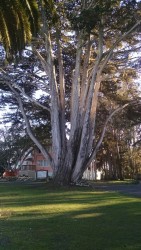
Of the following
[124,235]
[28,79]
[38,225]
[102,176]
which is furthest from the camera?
[102,176]

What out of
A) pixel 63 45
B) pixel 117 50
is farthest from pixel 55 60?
pixel 117 50

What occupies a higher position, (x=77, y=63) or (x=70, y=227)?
(x=77, y=63)

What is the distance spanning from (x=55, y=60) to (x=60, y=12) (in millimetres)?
6451

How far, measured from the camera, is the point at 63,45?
34.1 m

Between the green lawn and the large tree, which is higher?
the large tree

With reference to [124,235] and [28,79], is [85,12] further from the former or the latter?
[124,235]

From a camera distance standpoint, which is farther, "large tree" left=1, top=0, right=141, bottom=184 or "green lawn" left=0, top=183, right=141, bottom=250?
"large tree" left=1, top=0, right=141, bottom=184

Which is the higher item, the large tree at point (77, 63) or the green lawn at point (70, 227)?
the large tree at point (77, 63)

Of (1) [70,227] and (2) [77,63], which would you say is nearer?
(1) [70,227]

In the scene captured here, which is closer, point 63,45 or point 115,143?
point 63,45

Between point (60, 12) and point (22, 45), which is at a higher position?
point (60, 12)

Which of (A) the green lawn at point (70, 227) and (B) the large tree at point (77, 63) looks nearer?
(A) the green lawn at point (70, 227)

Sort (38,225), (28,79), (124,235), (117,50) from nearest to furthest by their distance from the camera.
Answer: (124,235) < (38,225) < (117,50) < (28,79)

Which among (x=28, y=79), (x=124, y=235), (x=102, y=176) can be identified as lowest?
(x=124, y=235)
